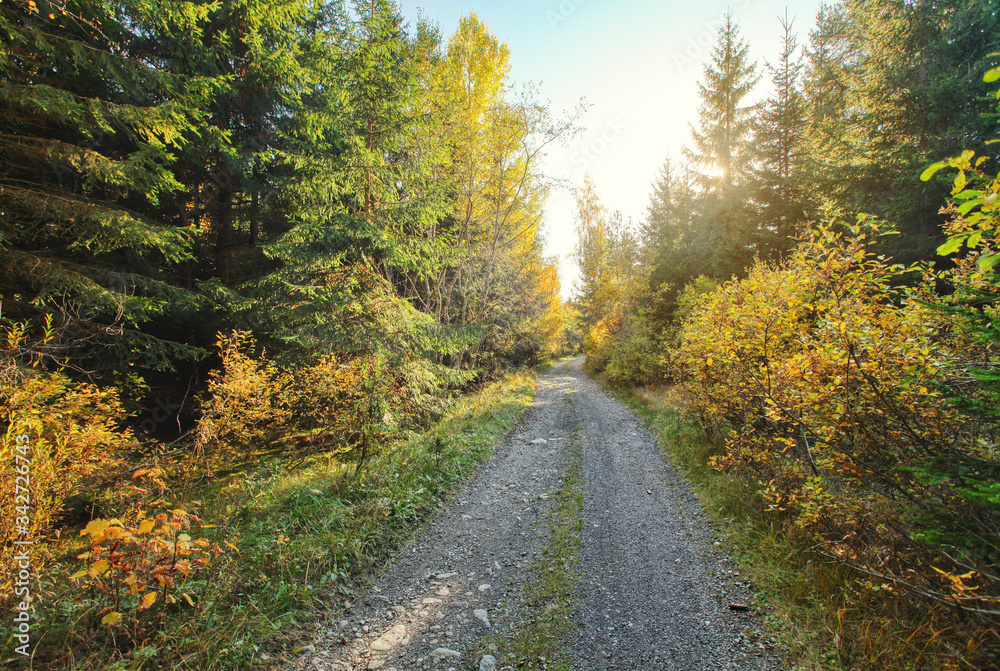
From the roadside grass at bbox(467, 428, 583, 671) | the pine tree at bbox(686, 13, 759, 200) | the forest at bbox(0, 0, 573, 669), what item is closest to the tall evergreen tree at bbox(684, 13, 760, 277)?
the pine tree at bbox(686, 13, 759, 200)

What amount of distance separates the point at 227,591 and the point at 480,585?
2.73 m

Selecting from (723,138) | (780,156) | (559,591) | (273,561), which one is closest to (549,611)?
(559,591)

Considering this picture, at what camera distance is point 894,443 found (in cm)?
350

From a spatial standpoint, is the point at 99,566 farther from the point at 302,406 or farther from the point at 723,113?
the point at 723,113

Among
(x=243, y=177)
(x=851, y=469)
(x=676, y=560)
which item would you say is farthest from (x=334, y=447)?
(x=851, y=469)

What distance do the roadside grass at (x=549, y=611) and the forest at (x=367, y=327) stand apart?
2.06 meters

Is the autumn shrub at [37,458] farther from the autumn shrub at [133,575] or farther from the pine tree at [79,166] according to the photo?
the pine tree at [79,166]

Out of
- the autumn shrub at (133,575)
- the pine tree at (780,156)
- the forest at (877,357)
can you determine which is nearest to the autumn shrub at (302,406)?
the autumn shrub at (133,575)

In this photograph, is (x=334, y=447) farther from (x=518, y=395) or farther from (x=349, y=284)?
(x=518, y=395)

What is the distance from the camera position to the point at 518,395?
16703mm

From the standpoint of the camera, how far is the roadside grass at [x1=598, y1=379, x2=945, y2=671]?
2949 millimetres

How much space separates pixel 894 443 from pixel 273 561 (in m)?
6.72

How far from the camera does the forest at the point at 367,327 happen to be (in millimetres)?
3203

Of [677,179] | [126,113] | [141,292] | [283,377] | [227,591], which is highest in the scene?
[677,179]
